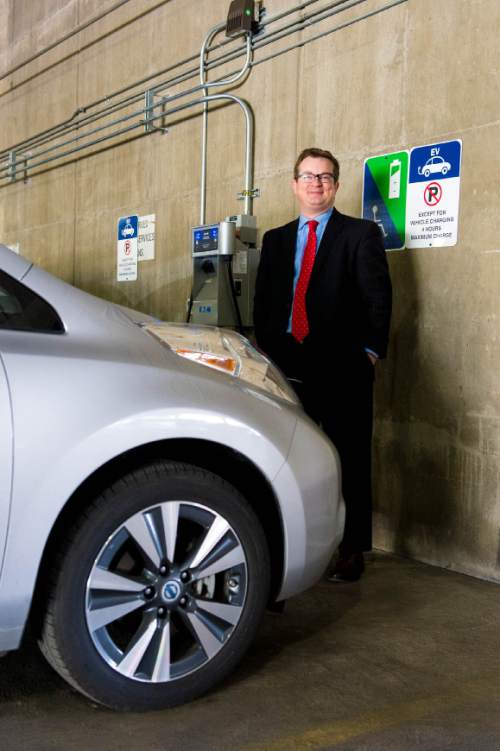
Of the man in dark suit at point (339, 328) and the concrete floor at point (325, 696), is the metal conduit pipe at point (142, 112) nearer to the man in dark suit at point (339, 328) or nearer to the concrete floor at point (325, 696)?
the man in dark suit at point (339, 328)

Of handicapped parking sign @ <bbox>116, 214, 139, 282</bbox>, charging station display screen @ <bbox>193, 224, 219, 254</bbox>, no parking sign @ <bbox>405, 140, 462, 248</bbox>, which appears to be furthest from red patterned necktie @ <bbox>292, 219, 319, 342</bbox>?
handicapped parking sign @ <bbox>116, 214, 139, 282</bbox>

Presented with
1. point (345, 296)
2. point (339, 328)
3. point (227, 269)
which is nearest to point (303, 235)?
point (345, 296)

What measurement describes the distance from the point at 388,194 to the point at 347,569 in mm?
1726

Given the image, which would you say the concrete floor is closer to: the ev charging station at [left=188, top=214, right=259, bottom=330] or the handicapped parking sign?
the ev charging station at [left=188, top=214, right=259, bottom=330]

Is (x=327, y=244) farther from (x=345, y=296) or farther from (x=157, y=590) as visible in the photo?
(x=157, y=590)

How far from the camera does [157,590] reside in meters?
1.98

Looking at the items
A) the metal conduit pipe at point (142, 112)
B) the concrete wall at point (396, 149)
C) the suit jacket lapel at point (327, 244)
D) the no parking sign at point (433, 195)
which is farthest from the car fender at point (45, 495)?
the metal conduit pipe at point (142, 112)

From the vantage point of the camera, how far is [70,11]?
6750 millimetres

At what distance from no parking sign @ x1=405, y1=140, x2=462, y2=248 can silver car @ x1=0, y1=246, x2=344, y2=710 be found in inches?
64.2

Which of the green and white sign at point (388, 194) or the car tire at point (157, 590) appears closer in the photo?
the car tire at point (157, 590)

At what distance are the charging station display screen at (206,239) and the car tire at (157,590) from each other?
279 centimetres

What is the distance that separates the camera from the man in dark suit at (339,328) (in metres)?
3.19

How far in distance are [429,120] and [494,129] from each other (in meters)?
0.37

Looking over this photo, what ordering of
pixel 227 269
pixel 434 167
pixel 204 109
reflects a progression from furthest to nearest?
1. pixel 204 109
2. pixel 227 269
3. pixel 434 167
